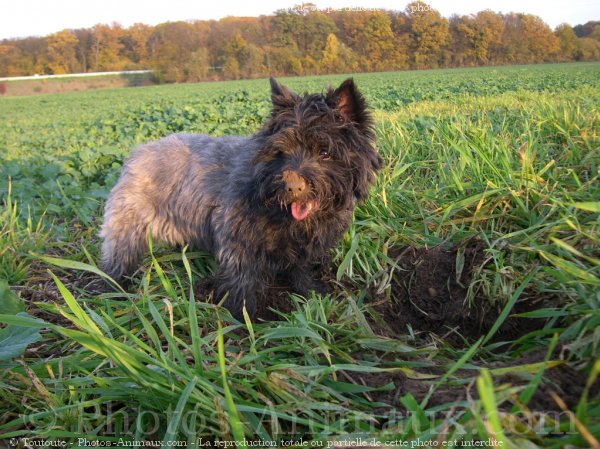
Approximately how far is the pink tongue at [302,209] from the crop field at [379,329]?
0.56 m

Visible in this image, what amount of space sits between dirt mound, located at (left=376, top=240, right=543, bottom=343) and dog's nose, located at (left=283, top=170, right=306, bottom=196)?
40.8 inches

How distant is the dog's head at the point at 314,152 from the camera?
2.95 m

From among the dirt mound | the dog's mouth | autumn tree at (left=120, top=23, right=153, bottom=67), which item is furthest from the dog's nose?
autumn tree at (left=120, top=23, right=153, bottom=67)

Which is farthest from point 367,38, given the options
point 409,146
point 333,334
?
point 333,334

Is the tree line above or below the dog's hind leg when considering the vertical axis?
above

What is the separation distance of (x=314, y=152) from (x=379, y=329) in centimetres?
127

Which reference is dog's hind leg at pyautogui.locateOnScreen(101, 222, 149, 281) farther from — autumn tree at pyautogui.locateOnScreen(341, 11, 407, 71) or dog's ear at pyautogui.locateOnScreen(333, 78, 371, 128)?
autumn tree at pyautogui.locateOnScreen(341, 11, 407, 71)

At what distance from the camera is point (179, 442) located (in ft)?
5.64

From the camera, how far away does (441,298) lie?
316 cm

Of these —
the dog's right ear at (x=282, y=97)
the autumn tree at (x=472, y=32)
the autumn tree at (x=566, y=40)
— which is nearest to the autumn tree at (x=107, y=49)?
the autumn tree at (x=566, y=40)

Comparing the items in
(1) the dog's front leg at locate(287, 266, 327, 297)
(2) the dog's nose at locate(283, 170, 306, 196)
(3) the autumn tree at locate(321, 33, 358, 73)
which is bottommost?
(1) the dog's front leg at locate(287, 266, 327, 297)

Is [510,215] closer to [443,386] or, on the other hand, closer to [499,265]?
[499,265]

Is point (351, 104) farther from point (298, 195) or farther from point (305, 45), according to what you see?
point (305, 45)

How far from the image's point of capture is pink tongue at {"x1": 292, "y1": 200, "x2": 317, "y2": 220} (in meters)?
3.04
